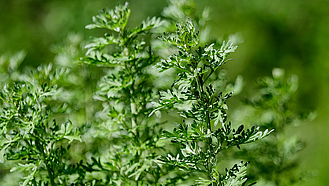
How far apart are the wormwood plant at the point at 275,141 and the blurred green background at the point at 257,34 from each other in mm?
659

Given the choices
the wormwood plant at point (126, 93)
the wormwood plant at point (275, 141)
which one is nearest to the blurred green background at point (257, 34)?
the wormwood plant at point (275, 141)

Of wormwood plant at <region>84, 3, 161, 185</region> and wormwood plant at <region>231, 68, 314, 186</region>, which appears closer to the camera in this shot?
wormwood plant at <region>84, 3, 161, 185</region>

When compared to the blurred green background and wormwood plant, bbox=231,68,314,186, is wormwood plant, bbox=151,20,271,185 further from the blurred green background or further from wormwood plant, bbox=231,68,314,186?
the blurred green background

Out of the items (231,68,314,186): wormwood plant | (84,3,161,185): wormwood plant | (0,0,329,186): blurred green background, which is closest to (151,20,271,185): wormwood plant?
(84,3,161,185): wormwood plant

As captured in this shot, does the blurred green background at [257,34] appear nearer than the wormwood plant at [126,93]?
No

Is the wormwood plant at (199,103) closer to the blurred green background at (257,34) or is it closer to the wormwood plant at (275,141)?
the wormwood plant at (275,141)

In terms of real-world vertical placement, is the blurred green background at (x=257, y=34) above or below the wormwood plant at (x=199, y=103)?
above

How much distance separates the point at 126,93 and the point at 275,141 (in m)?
0.30

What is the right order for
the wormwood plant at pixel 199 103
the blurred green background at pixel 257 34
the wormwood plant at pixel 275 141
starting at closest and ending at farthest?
the wormwood plant at pixel 199 103 → the wormwood plant at pixel 275 141 → the blurred green background at pixel 257 34

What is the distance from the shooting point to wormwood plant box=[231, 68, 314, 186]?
0.67m

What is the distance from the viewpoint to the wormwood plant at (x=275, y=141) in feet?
2.20

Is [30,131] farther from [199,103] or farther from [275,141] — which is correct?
[275,141]

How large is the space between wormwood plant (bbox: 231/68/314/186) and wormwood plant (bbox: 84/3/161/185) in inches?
7.8

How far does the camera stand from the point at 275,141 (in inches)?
27.2
